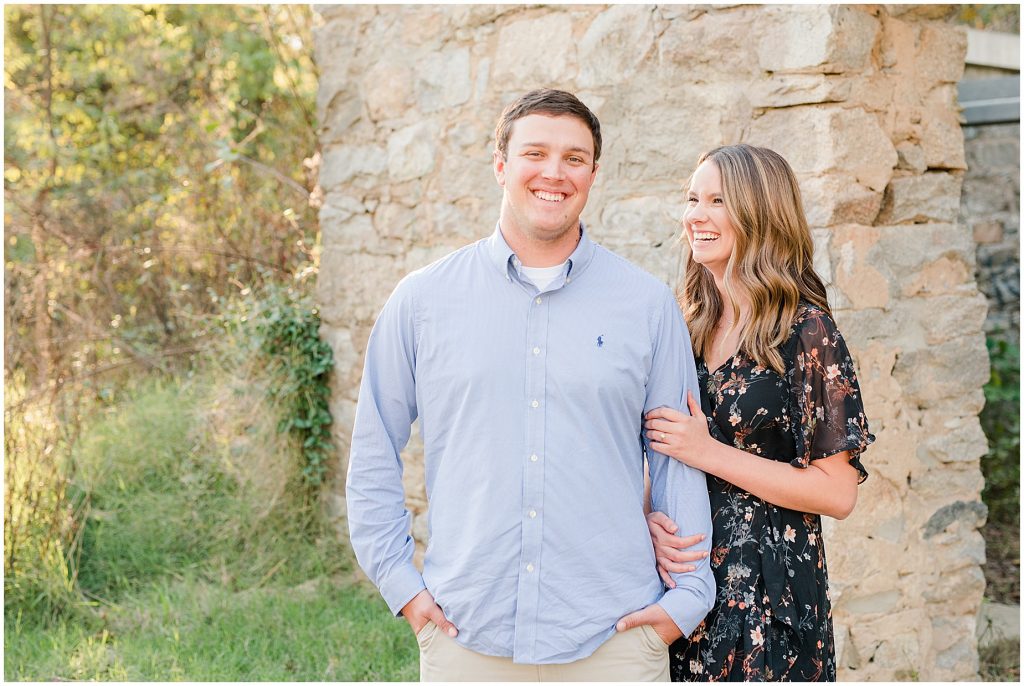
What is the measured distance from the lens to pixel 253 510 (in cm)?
491

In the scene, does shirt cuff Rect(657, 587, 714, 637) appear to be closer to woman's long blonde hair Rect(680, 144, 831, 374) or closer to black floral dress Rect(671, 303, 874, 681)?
black floral dress Rect(671, 303, 874, 681)

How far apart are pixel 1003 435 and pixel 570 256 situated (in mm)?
4572

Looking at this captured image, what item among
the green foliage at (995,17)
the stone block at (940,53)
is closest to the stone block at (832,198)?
the stone block at (940,53)

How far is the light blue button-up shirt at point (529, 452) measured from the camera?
1.95 metres

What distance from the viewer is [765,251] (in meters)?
2.24

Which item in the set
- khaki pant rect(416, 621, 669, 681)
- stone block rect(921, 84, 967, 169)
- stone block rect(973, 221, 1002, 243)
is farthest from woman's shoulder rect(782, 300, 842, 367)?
stone block rect(973, 221, 1002, 243)

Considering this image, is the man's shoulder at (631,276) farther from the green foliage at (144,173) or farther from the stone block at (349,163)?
the green foliage at (144,173)

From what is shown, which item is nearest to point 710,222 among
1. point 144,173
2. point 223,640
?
point 223,640

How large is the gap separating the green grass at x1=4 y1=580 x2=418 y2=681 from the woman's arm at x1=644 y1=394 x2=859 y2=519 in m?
2.06

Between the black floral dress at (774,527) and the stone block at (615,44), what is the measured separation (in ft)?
5.31

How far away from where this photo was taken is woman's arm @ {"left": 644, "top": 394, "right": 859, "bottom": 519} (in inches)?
80.9

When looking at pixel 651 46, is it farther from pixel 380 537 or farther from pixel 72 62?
pixel 72 62

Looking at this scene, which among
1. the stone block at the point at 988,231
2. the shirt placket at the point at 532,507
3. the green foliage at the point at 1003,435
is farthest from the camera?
the stone block at the point at 988,231

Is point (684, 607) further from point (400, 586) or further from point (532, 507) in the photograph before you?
point (400, 586)
